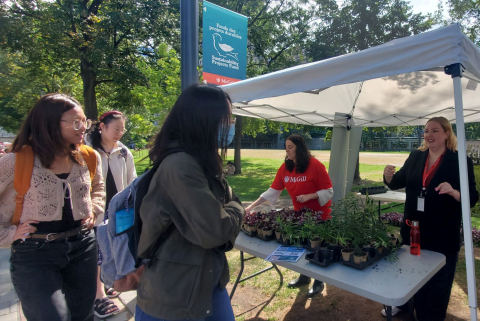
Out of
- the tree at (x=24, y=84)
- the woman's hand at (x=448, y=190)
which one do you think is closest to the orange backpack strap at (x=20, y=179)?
the woman's hand at (x=448, y=190)

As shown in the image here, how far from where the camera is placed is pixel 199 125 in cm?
123

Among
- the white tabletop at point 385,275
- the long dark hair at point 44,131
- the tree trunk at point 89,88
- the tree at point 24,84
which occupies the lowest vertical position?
the white tabletop at point 385,275

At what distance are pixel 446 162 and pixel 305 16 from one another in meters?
13.9

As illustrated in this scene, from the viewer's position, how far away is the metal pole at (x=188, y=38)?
2.91 metres

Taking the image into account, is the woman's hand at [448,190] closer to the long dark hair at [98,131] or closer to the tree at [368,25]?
the long dark hair at [98,131]

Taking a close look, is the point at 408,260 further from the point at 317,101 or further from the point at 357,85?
the point at 317,101

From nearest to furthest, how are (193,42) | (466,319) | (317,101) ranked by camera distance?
(466,319) → (193,42) → (317,101)

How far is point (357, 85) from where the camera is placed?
367 cm

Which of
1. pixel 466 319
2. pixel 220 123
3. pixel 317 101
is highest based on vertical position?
pixel 317 101

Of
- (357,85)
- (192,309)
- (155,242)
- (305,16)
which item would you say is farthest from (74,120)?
(305,16)

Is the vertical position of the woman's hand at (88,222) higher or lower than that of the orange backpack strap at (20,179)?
lower

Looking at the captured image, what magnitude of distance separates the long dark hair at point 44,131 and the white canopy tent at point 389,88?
1.59m

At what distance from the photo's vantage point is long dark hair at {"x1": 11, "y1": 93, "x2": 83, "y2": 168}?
169 cm

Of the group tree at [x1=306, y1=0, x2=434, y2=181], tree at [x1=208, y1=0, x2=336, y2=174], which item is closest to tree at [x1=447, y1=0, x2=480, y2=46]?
tree at [x1=306, y1=0, x2=434, y2=181]
